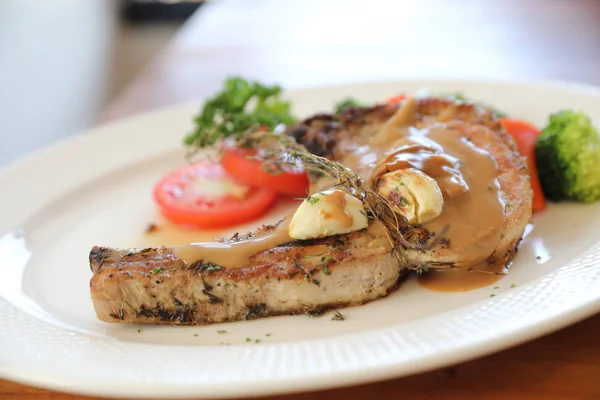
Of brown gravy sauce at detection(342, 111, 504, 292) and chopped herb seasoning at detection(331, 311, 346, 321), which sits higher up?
brown gravy sauce at detection(342, 111, 504, 292)

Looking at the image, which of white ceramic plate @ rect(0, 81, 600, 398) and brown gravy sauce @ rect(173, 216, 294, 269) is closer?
white ceramic plate @ rect(0, 81, 600, 398)

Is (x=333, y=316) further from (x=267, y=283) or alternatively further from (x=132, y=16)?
(x=132, y=16)

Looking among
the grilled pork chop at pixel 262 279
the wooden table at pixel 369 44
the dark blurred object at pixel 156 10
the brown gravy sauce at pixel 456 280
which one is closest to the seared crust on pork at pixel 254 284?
the grilled pork chop at pixel 262 279

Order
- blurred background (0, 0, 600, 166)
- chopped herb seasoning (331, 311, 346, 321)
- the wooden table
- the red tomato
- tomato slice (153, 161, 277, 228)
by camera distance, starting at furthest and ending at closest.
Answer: blurred background (0, 0, 600, 166) < the wooden table < tomato slice (153, 161, 277, 228) < the red tomato < chopped herb seasoning (331, 311, 346, 321)

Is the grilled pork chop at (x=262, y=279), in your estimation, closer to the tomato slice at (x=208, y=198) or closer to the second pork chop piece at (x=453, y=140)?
the second pork chop piece at (x=453, y=140)

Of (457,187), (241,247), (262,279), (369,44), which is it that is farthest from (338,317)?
(369,44)

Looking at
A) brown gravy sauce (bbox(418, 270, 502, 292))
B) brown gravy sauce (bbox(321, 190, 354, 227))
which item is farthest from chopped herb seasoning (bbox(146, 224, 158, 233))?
brown gravy sauce (bbox(418, 270, 502, 292))

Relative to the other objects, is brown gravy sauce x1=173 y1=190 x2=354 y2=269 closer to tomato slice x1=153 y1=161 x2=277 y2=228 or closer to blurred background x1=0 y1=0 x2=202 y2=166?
tomato slice x1=153 y1=161 x2=277 y2=228
